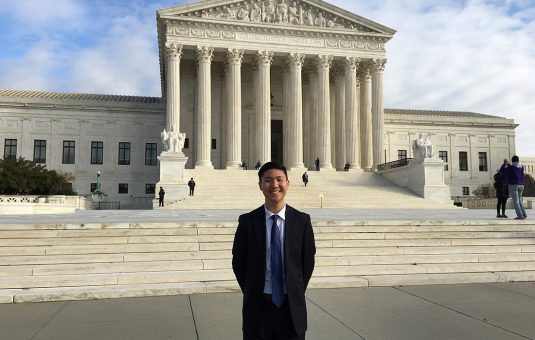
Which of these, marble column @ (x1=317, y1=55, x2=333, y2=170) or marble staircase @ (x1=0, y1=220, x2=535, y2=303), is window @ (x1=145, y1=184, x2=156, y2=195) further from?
marble staircase @ (x1=0, y1=220, x2=535, y2=303)

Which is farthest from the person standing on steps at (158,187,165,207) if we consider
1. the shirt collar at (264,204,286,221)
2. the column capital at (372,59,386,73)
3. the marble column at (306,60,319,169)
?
the shirt collar at (264,204,286,221)

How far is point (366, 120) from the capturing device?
2045 inches

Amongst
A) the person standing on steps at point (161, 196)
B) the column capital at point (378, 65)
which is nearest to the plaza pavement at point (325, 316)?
the person standing on steps at point (161, 196)

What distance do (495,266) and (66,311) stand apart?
9.23 m

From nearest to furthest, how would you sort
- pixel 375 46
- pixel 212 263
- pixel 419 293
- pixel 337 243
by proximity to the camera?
pixel 419 293
pixel 212 263
pixel 337 243
pixel 375 46

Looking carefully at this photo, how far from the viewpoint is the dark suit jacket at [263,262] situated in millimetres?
3723

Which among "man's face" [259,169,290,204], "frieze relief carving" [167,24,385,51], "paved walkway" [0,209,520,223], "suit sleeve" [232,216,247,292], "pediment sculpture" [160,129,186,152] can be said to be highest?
"frieze relief carving" [167,24,385,51]

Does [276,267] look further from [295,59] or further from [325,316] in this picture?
[295,59]

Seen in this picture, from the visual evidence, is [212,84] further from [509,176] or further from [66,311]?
[66,311]

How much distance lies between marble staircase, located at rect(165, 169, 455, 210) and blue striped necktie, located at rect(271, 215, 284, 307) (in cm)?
2878

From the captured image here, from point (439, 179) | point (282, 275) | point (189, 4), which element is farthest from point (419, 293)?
point (189, 4)

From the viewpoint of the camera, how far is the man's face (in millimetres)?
3850

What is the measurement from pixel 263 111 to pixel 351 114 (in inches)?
370

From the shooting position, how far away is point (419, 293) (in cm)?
884
